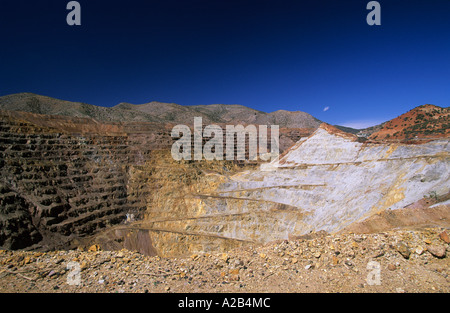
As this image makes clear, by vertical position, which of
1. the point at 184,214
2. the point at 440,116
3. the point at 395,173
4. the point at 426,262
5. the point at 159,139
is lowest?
the point at 184,214

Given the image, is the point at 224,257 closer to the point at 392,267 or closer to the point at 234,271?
the point at 234,271

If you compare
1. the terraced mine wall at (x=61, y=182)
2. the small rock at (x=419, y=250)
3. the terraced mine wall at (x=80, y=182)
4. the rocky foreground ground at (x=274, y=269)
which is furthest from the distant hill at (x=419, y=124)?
the terraced mine wall at (x=61, y=182)

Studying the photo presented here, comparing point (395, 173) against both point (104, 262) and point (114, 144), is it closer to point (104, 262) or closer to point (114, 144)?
point (104, 262)

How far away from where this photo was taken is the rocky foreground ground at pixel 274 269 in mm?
4273

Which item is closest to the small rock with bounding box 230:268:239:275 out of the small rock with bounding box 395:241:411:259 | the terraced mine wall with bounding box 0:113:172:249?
the small rock with bounding box 395:241:411:259

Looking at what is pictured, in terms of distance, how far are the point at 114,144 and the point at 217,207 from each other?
1703 cm

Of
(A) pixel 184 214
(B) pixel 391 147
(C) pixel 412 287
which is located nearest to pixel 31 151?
(A) pixel 184 214

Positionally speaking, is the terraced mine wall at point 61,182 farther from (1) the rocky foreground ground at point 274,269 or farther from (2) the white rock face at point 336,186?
(1) the rocky foreground ground at point 274,269

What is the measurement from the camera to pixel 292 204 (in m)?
19.7

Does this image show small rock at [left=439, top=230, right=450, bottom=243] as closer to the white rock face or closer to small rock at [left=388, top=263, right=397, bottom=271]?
small rock at [left=388, top=263, right=397, bottom=271]

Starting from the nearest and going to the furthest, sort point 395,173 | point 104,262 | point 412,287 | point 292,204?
point 412,287 → point 104,262 → point 395,173 → point 292,204

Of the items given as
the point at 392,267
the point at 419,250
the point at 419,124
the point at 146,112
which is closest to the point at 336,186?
the point at 419,250

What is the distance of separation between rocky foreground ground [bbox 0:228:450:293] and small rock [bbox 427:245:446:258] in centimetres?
2
